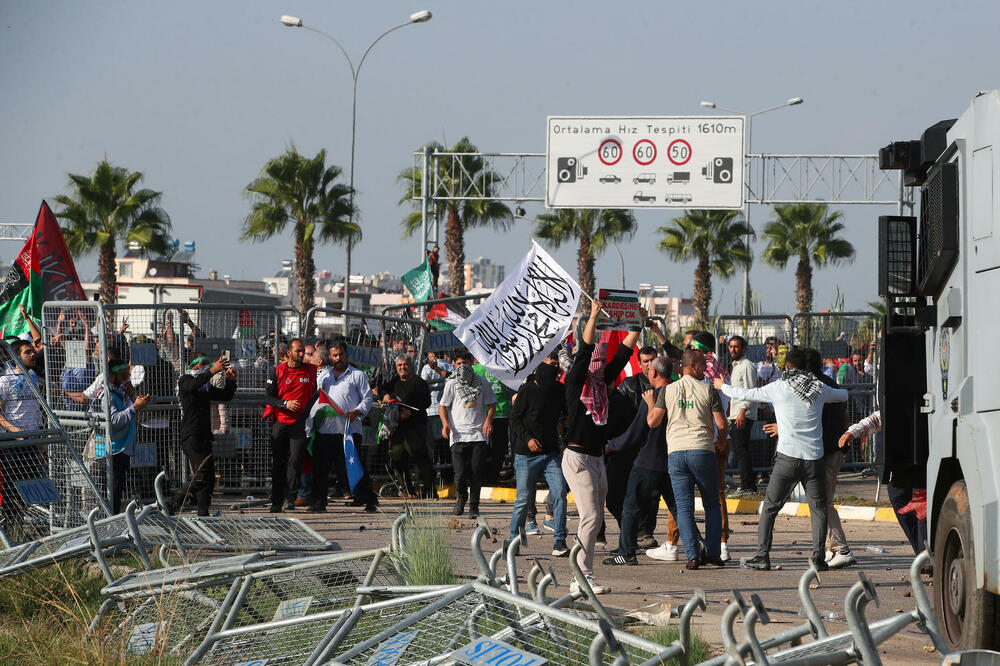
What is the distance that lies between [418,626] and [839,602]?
535 cm

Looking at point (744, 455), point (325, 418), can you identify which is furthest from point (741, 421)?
point (325, 418)

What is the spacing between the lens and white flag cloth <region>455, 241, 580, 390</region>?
1122cm

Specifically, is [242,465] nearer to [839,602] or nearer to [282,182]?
[839,602]

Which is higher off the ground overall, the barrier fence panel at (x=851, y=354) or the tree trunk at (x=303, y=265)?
the tree trunk at (x=303, y=265)

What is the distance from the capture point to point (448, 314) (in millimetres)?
19641

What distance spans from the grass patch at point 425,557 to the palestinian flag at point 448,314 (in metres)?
10.7

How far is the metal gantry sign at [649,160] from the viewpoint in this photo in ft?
104

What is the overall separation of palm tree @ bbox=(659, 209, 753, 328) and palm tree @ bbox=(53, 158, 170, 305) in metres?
19.2

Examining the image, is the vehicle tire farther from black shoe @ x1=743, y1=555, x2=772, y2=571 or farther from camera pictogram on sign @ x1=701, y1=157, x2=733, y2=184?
camera pictogram on sign @ x1=701, y1=157, x2=733, y2=184

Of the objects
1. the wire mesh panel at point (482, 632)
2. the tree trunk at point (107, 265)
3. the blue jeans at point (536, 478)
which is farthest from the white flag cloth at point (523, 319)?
the tree trunk at point (107, 265)

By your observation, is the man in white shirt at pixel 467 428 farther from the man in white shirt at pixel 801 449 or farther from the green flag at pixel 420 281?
the green flag at pixel 420 281

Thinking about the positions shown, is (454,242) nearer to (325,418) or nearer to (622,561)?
(325,418)

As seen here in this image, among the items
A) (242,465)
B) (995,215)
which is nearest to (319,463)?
(242,465)

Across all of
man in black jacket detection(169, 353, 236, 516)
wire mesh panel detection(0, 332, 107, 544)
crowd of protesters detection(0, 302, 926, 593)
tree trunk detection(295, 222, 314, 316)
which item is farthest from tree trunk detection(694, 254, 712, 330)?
wire mesh panel detection(0, 332, 107, 544)
